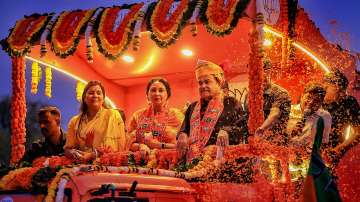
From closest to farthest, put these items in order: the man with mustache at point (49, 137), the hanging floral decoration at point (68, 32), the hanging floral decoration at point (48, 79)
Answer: the man with mustache at point (49, 137), the hanging floral decoration at point (68, 32), the hanging floral decoration at point (48, 79)

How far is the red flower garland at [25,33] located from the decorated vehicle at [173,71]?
0.02 m

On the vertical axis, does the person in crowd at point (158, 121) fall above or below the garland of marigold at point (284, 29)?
below

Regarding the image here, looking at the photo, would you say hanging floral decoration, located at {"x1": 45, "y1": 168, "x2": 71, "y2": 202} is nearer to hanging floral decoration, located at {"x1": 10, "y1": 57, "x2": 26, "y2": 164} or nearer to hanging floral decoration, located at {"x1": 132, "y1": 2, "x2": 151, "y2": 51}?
hanging floral decoration, located at {"x1": 132, "y1": 2, "x2": 151, "y2": 51}

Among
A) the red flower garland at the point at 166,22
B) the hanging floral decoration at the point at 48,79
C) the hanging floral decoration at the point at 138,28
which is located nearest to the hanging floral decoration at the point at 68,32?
the hanging floral decoration at the point at 138,28

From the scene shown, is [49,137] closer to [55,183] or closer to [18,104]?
[18,104]

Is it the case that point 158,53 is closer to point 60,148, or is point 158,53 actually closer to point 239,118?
point 60,148

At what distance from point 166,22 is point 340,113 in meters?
2.75

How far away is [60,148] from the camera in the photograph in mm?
8609

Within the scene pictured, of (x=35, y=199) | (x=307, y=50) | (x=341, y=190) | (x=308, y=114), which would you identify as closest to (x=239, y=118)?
(x=308, y=114)

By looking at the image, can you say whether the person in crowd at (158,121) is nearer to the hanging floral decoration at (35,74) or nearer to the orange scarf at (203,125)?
the orange scarf at (203,125)

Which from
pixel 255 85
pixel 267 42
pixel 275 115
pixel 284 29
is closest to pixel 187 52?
pixel 267 42

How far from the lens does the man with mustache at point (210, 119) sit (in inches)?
278

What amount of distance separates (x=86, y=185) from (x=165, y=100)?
3138 millimetres

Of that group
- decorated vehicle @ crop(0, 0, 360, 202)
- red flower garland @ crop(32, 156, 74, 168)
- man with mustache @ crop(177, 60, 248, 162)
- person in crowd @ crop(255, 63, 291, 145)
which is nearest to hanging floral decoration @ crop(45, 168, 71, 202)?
decorated vehicle @ crop(0, 0, 360, 202)
